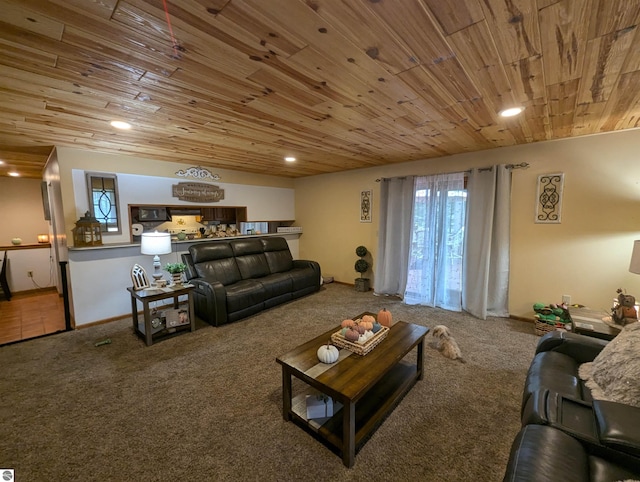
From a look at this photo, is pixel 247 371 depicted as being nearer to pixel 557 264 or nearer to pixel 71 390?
pixel 71 390

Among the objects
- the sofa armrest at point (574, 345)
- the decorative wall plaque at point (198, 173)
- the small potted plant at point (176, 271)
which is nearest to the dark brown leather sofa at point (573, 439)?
the sofa armrest at point (574, 345)

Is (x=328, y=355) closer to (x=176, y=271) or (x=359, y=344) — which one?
(x=359, y=344)

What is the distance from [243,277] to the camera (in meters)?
4.31

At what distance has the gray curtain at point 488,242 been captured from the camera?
3.53 metres

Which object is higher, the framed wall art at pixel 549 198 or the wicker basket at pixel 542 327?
the framed wall art at pixel 549 198

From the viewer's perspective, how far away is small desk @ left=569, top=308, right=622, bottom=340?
7.18 ft

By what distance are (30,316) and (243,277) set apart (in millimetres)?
2997

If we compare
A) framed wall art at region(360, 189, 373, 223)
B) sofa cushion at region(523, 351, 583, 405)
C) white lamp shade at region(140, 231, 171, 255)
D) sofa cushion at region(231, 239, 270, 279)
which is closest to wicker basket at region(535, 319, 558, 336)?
sofa cushion at region(523, 351, 583, 405)

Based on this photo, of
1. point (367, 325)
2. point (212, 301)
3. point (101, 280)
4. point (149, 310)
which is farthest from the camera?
point (101, 280)

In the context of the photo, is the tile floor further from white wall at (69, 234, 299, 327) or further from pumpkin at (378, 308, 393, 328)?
pumpkin at (378, 308, 393, 328)

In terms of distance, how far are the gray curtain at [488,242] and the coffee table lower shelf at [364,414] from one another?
6.70ft

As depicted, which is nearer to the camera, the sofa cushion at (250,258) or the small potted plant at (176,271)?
the small potted plant at (176,271)

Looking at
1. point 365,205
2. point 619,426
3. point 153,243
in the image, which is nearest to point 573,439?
point 619,426

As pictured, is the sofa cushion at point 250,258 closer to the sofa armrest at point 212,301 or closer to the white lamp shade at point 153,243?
the sofa armrest at point 212,301
